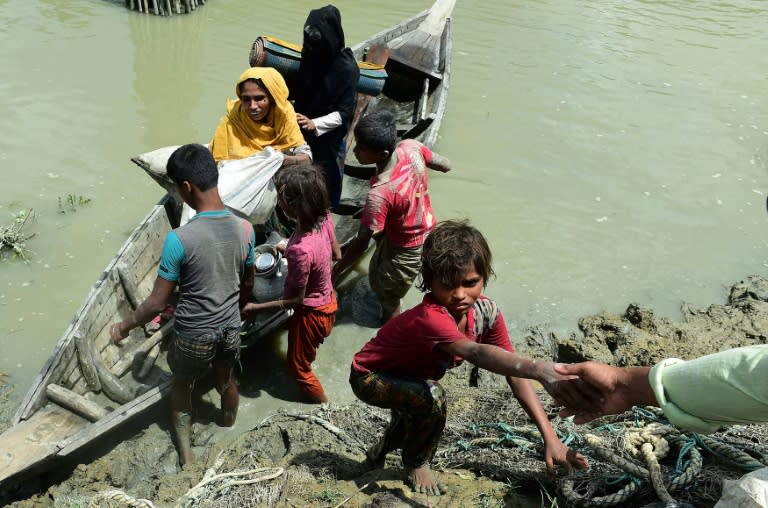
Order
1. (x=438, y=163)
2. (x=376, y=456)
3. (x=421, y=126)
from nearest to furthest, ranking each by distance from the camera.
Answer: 1. (x=376, y=456)
2. (x=438, y=163)
3. (x=421, y=126)

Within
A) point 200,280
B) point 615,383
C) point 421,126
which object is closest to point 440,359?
point 615,383

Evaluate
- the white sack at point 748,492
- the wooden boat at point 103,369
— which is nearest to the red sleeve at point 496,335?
the white sack at point 748,492

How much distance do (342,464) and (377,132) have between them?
2.01 meters

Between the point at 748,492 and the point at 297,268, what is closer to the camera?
the point at 748,492

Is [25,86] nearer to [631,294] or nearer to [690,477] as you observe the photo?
[631,294]

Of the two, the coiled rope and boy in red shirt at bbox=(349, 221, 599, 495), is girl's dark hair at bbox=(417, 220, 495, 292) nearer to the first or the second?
boy in red shirt at bbox=(349, 221, 599, 495)

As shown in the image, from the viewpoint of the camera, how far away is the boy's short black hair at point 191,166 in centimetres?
308

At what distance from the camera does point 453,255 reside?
232 cm

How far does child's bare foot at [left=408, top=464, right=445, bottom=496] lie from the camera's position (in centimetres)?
292

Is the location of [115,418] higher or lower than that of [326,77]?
lower

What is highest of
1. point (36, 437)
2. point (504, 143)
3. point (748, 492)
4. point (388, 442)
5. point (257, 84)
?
point (257, 84)

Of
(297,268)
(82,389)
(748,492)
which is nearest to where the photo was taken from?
(748,492)

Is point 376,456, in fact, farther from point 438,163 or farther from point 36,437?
point 438,163

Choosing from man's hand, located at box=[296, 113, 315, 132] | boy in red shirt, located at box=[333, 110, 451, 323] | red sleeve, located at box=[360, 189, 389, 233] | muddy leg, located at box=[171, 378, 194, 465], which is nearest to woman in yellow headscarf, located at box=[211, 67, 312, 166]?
man's hand, located at box=[296, 113, 315, 132]
